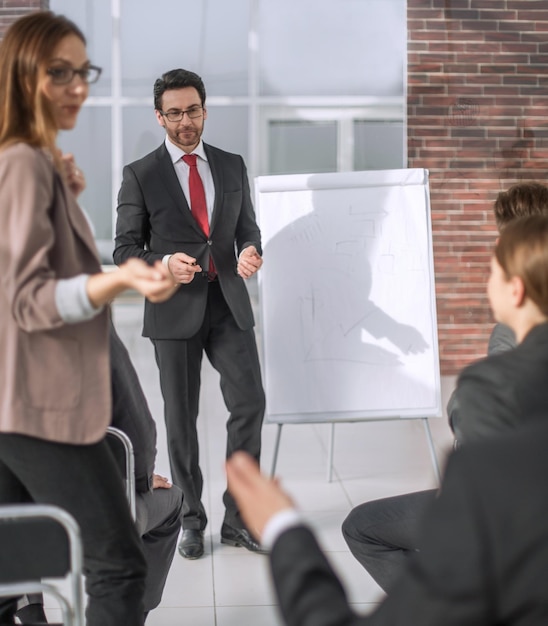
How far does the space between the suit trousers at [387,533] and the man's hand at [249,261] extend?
3.54 feet

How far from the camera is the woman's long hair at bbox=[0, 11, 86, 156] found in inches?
58.3

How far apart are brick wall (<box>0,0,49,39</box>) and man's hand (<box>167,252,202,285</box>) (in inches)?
136

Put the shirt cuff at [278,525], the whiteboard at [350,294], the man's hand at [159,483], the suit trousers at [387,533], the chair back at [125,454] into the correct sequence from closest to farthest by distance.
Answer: the shirt cuff at [278,525] → the chair back at [125,454] → the suit trousers at [387,533] → the man's hand at [159,483] → the whiteboard at [350,294]

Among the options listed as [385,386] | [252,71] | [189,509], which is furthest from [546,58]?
[189,509]

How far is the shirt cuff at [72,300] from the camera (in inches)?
55.3

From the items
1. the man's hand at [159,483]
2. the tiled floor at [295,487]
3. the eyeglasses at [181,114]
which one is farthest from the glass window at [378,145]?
the man's hand at [159,483]

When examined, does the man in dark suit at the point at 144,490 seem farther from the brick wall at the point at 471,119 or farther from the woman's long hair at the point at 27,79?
the brick wall at the point at 471,119

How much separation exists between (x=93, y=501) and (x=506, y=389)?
0.71 meters

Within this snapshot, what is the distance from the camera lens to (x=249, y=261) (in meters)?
2.98

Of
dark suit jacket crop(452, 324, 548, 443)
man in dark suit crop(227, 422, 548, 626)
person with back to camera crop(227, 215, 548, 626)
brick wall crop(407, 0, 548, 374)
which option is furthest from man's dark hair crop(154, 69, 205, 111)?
brick wall crop(407, 0, 548, 374)

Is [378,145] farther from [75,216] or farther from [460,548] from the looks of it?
[460,548]

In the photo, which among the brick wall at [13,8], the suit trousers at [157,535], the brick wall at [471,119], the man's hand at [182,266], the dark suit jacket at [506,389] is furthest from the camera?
the brick wall at [471,119]

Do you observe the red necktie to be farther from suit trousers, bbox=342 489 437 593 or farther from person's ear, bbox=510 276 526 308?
person's ear, bbox=510 276 526 308

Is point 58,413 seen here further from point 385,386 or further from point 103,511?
point 385,386
